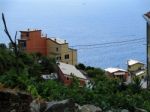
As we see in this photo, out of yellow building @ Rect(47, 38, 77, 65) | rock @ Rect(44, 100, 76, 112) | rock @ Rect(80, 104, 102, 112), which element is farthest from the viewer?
yellow building @ Rect(47, 38, 77, 65)

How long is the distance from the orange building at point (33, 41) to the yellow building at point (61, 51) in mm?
576

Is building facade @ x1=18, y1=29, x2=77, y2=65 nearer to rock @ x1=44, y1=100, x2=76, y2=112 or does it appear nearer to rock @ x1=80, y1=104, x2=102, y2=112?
rock @ x1=80, y1=104, x2=102, y2=112

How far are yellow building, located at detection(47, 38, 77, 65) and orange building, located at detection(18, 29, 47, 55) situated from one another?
576mm

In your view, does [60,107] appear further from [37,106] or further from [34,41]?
[34,41]

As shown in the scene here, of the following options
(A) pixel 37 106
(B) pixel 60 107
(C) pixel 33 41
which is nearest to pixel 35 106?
(A) pixel 37 106

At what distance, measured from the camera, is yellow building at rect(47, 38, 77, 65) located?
152 ft

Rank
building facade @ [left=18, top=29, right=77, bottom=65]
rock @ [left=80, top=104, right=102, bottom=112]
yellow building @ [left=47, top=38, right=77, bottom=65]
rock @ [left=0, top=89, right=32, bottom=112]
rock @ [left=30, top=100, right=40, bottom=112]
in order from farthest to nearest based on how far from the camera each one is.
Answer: yellow building @ [left=47, top=38, right=77, bottom=65] → building facade @ [left=18, top=29, right=77, bottom=65] → rock @ [left=80, top=104, right=102, bottom=112] → rock @ [left=30, top=100, right=40, bottom=112] → rock @ [left=0, top=89, right=32, bottom=112]

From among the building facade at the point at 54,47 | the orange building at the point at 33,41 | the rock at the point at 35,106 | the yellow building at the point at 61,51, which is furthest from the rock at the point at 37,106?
the yellow building at the point at 61,51

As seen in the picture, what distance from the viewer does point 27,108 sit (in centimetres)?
453

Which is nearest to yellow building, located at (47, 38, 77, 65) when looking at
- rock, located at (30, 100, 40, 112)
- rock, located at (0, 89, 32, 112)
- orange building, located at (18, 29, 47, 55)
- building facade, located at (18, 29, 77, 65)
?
building facade, located at (18, 29, 77, 65)

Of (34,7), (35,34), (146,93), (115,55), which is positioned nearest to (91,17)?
(34,7)

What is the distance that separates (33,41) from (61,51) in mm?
3058

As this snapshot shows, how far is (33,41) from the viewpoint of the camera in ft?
147

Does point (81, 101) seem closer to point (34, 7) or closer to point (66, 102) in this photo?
point (66, 102)
